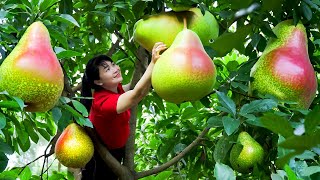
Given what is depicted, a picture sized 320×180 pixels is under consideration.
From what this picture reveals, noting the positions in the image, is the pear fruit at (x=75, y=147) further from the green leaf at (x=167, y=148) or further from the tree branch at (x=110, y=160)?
the green leaf at (x=167, y=148)

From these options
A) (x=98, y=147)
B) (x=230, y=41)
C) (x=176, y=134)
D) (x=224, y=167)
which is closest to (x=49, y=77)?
(x=224, y=167)

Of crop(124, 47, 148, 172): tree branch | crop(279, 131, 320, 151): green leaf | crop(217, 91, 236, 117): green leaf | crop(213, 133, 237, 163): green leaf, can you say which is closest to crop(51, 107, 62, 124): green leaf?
crop(217, 91, 236, 117): green leaf

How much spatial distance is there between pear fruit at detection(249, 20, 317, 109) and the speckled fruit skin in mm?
246

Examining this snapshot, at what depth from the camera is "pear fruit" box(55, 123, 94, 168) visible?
1.54m

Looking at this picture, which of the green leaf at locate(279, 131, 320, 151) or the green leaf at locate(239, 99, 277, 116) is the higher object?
the green leaf at locate(279, 131, 320, 151)

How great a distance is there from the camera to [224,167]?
65 cm

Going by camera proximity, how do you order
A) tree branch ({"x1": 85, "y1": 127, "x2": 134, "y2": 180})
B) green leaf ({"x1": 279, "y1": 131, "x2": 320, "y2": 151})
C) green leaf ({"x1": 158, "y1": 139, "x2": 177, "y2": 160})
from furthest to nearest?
green leaf ({"x1": 158, "y1": 139, "x2": 177, "y2": 160}), tree branch ({"x1": 85, "y1": 127, "x2": 134, "y2": 180}), green leaf ({"x1": 279, "y1": 131, "x2": 320, "y2": 151})

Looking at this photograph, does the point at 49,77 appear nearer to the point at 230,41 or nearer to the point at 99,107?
the point at 230,41

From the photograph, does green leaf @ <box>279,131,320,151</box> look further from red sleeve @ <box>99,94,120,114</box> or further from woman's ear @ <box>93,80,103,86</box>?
woman's ear @ <box>93,80,103,86</box>

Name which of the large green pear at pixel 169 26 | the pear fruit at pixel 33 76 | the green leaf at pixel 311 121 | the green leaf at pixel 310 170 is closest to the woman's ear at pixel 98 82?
the large green pear at pixel 169 26

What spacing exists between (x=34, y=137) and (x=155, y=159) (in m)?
0.90

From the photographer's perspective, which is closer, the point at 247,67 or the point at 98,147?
the point at 247,67

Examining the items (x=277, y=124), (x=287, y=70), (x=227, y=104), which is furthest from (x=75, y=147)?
(x=277, y=124)

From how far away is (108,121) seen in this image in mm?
1605
